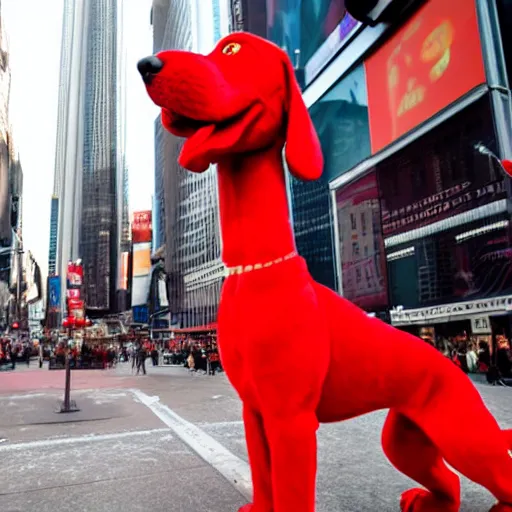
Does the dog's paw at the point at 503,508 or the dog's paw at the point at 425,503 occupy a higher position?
the dog's paw at the point at 503,508

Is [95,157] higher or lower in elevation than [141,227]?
higher

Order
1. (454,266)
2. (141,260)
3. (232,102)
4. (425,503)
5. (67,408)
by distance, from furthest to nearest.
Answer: (141,260) → (454,266) → (67,408) → (425,503) → (232,102)

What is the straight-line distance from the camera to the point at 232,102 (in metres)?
1.67

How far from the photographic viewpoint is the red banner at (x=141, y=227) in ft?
224

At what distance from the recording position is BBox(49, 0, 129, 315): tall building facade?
261ft

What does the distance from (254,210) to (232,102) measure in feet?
1.34

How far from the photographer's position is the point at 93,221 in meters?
79.9

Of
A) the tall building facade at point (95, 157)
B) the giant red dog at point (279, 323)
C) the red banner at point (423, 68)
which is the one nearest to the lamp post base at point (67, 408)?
the giant red dog at point (279, 323)

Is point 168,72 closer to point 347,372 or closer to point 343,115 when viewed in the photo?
point 347,372

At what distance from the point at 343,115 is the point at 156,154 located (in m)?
48.4

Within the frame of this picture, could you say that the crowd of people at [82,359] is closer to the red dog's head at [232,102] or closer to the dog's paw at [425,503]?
the dog's paw at [425,503]

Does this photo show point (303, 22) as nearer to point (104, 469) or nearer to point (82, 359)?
point (82, 359)

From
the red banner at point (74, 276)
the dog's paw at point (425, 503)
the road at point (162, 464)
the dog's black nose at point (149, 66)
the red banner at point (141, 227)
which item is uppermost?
the red banner at point (141, 227)

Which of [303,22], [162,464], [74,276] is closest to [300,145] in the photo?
[162,464]
